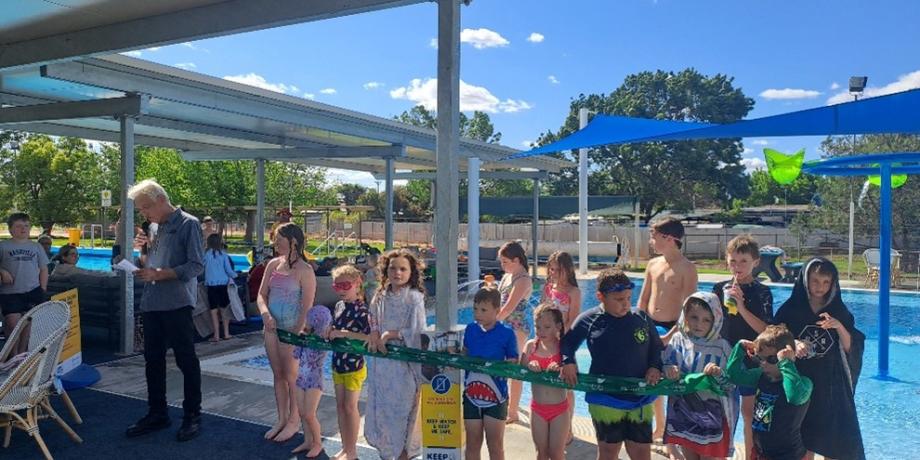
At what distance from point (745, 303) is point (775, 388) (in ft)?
2.31

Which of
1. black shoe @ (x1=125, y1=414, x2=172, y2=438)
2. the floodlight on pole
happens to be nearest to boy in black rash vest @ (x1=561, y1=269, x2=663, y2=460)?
black shoe @ (x1=125, y1=414, x2=172, y2=438)

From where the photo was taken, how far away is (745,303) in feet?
12.1

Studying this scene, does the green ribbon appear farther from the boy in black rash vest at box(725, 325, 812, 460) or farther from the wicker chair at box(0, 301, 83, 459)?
the wicker chair at box(0, 301, 83, 459)

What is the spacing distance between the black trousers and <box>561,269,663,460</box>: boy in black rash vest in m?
2.71

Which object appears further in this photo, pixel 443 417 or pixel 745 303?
pixel 745 303

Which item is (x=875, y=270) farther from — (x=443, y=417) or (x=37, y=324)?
(x=37, y=324)

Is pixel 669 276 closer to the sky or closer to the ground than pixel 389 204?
closer to the ground

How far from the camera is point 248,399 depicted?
17.7 ft

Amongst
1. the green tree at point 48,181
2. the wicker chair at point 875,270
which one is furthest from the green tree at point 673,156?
the green tree at point 48,181

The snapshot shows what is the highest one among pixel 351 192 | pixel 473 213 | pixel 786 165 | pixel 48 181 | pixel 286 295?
pixel 351 192

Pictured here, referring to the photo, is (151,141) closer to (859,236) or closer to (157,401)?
(157,401)

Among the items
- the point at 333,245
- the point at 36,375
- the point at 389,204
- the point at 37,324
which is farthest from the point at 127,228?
the point at 333,245

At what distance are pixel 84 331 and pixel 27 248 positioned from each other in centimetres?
220

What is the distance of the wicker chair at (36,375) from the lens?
12.8 ft
